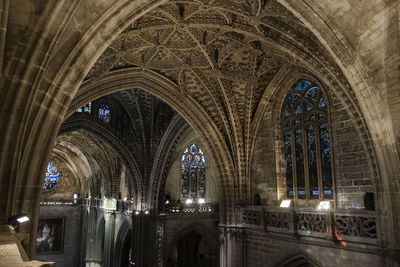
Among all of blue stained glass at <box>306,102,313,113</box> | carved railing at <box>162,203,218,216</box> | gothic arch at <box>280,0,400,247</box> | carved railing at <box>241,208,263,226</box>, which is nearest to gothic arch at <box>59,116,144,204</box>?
carved railing at <box>162,203,218,216</box>

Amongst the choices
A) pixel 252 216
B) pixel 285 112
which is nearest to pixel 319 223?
pixel 252 216

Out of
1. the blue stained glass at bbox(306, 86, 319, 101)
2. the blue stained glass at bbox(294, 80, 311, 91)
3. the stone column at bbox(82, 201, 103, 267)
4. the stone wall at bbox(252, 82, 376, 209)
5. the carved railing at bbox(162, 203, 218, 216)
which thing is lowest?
the stone column at bbox(82, 201, 103, 267)

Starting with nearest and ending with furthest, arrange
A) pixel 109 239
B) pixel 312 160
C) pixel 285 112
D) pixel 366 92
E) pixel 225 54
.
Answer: pixel 366 92, pixel 312 160, pixel 225 54, pixel 285 112, pixel 109 239

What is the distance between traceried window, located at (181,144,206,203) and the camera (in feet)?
68.2

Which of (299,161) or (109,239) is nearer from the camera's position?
(299,161)

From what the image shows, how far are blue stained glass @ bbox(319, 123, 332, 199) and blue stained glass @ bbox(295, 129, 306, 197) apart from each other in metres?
0.95

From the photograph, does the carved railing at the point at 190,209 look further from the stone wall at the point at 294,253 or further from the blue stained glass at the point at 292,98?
the blue stained glass at the point at 292,98

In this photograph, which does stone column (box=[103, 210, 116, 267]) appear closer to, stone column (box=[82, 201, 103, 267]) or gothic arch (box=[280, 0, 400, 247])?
stone column (box=[82, 201, 103, 267])

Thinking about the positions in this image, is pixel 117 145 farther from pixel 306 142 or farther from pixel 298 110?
pixel 306 142

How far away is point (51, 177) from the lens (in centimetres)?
2867

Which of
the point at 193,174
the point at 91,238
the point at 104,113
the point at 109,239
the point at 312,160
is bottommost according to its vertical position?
the point at 91,238

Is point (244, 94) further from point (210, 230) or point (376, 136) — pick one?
point (210, 230)

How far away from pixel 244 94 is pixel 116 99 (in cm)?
822

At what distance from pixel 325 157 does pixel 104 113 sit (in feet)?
41.9
